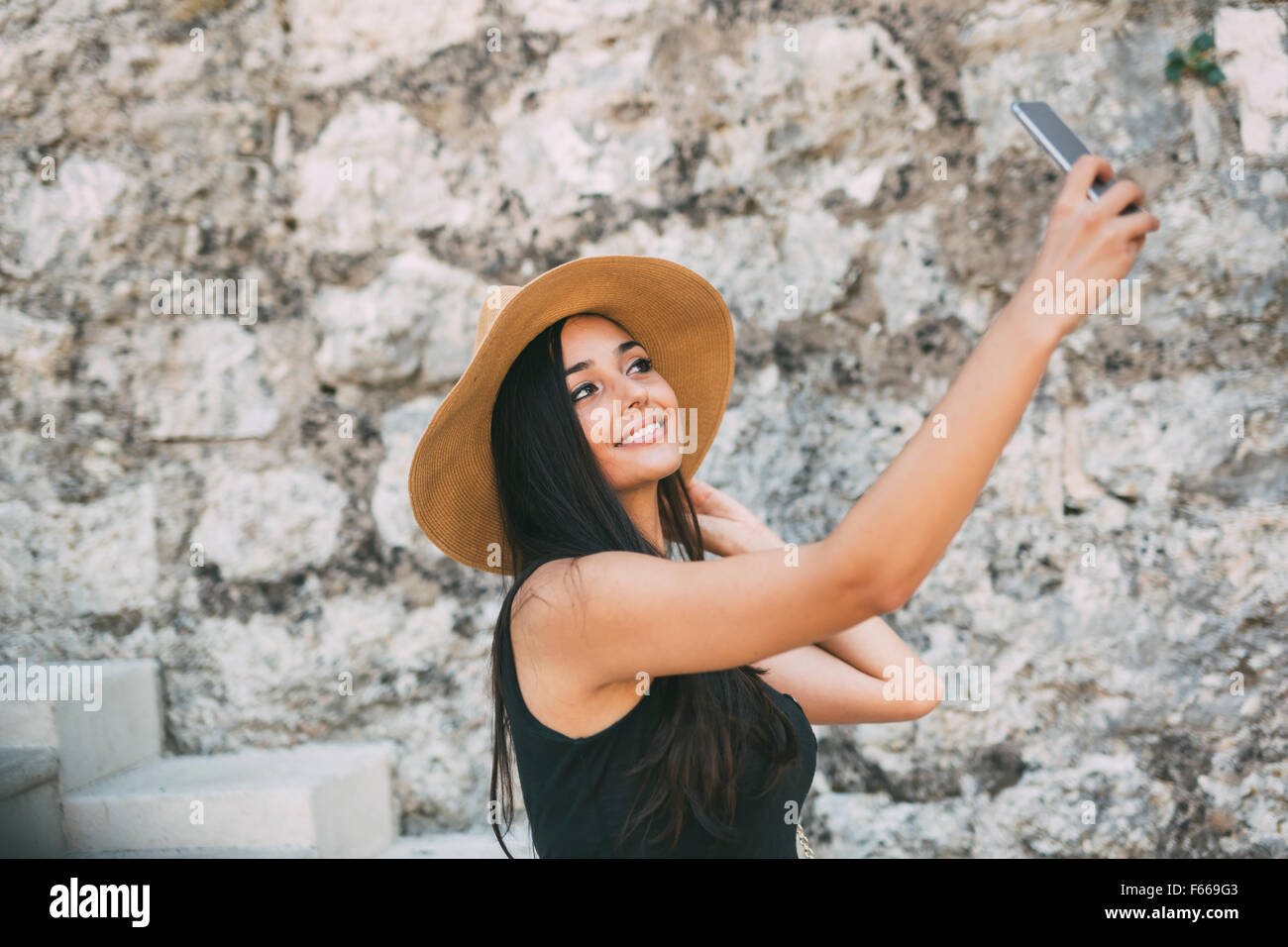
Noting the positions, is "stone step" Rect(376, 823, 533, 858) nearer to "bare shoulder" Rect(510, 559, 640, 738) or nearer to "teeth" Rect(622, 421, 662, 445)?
"bare shoulder" Rect(510, 559, 640, 738)

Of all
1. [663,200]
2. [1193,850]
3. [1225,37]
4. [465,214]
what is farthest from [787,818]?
[1225,37]

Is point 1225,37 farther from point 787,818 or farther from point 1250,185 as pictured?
point 787,818

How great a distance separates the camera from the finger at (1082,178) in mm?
989

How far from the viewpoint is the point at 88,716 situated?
7.55ft

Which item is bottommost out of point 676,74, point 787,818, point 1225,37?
point 787,818

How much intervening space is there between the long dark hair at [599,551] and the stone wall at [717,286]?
974mm

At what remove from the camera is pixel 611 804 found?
4.60ft

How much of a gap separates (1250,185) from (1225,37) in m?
0.38

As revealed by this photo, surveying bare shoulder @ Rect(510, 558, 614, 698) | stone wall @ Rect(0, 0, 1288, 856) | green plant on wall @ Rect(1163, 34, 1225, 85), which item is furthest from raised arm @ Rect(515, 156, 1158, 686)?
green plant on wall @ Rect(1163, 34, 1225, 85)

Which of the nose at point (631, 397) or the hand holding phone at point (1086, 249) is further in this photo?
the nose at point (631, 397)

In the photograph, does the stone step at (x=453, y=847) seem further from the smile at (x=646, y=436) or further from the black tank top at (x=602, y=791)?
the smile at (x=646, y=436)

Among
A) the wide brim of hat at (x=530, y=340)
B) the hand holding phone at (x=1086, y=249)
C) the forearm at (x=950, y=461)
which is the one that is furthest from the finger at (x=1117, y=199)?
the wide brim of hat at (x=530, y=340)

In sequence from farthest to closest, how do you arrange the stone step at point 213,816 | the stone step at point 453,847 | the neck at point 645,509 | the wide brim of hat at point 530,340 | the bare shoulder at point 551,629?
the stone step at point 453,847
the stone step at point 213,816
the neck at point 645,509
the wide brim of hat at point 530,340
the bare shoulder at point 551,629

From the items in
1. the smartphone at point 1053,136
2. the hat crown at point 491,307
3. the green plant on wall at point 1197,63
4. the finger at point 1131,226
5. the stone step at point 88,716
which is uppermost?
the green plant on wall at point 1197,63
